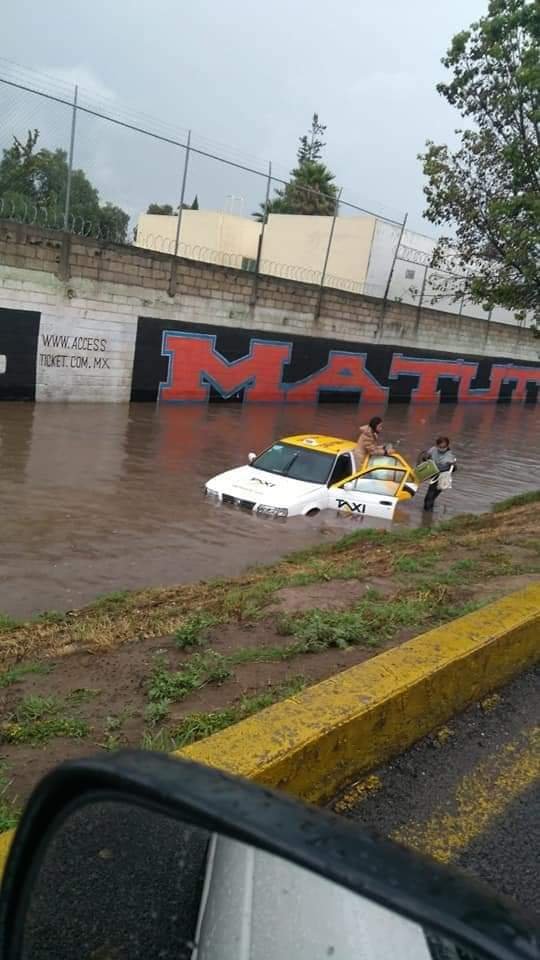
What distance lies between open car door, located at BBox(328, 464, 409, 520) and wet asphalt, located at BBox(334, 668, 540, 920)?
24.4ft

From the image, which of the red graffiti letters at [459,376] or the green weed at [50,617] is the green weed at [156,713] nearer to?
the green weed at [50,617]

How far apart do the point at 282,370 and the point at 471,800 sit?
2342 cm

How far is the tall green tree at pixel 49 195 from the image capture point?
16.5 metres

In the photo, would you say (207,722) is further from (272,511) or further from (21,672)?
(272,511)

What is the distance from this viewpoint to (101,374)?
20047mm

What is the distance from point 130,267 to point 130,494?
35.4ft

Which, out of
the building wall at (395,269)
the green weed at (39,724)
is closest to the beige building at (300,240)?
the building wall at (395,269)

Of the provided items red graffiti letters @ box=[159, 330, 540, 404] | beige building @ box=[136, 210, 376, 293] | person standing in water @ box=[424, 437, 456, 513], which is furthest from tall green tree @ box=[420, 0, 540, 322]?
beige building @ box=[136, 210, 376, 293]

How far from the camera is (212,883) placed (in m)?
1.32

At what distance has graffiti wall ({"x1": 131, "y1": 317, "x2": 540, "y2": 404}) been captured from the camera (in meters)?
21.5

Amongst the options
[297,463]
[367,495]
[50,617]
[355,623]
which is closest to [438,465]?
[367,495]

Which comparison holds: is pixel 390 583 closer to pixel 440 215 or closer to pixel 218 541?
pixel 218 541

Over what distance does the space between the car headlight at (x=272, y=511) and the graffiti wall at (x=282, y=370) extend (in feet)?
38.7

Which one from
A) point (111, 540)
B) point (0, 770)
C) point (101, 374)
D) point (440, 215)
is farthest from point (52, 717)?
point (101, 374)
